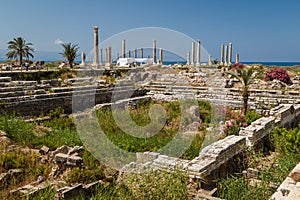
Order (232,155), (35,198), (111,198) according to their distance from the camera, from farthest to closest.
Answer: (232,155)
(111,198)
(35,198)

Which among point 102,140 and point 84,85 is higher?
point 84,85

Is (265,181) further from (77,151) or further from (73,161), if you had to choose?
(77,151)

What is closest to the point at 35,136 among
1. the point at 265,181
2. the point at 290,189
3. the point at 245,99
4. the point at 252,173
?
the point at 252,173

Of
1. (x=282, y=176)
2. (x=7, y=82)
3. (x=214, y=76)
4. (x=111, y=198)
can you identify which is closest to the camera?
(x=111, y=198)

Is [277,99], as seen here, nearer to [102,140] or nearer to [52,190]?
[102,140]

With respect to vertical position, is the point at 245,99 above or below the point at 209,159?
above

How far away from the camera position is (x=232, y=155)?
348 inches

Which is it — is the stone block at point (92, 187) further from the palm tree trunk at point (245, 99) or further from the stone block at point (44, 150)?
the palm tree trunk at point (245, 99)

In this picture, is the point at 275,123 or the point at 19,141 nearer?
the point at 19,141

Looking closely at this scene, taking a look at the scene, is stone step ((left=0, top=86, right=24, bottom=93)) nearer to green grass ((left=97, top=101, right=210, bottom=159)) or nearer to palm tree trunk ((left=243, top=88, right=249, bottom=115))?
green grass ((left=97, top=101, right=210, bottom=159))

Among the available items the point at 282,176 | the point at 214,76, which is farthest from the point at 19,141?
the point at 214,76

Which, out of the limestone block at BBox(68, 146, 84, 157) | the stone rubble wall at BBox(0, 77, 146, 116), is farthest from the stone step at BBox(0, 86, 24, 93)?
the limestone block at BBox(68, 146, 84, 157)

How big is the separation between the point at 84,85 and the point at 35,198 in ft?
44.8

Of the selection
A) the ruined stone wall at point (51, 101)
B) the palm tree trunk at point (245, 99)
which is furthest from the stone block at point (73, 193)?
the palm tree trunk at point (245, 99)
